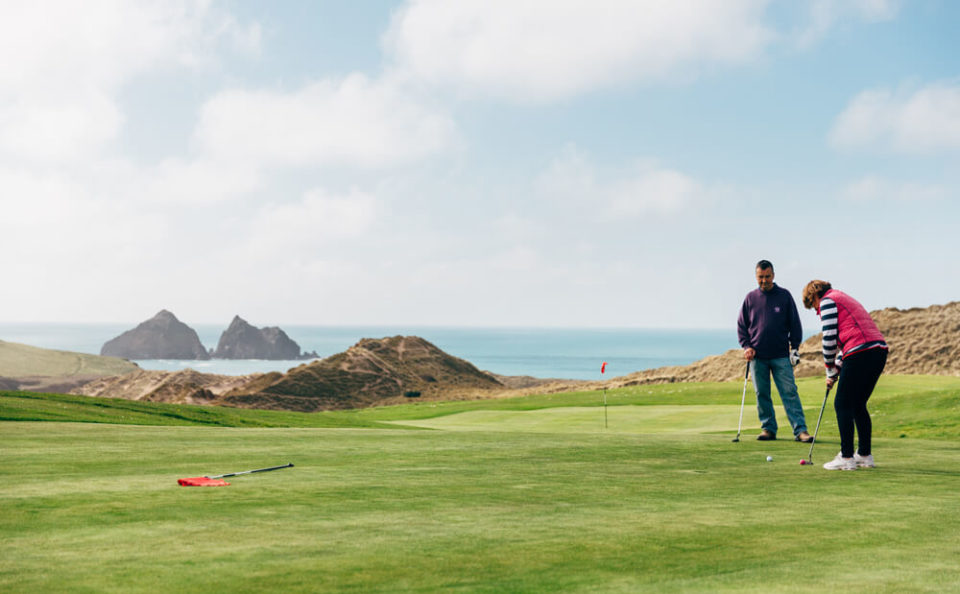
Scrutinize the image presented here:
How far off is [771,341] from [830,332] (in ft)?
10.5

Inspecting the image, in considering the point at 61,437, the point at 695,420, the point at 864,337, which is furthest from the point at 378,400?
the point at 864,337

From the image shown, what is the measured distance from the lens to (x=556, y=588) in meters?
3.91

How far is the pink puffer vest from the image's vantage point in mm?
8844

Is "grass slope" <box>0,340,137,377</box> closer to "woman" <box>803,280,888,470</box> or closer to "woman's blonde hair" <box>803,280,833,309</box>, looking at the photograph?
"woman's blonde hair" <box>803,280,833,309</box>

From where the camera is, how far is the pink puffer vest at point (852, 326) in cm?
884

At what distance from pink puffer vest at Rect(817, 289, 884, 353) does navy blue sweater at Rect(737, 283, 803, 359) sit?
299 centimetres

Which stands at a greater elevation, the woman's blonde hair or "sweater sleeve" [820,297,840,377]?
the woman's blonde hair

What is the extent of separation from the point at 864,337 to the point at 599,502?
13.9ft

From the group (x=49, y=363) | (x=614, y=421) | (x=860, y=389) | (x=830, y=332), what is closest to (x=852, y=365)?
(x=860, y=389)

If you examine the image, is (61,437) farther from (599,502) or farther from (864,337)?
(864,337)

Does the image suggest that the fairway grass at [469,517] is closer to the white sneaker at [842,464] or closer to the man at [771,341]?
the white sneaker at [842,464]

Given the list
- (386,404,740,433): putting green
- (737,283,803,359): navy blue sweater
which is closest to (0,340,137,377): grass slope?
(386,404,740,433): putting green

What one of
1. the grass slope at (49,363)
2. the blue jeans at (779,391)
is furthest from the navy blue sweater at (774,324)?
the grass slope at (49,363)

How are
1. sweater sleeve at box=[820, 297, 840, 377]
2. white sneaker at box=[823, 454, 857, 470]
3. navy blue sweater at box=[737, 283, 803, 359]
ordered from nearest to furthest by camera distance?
1. white sneaker at box=[823, 454, 857, 470]
2. sweater sleeve at box=[820, 297, 840, 377]
3. navy blue sweater at box=[737, 283, 803, 359]
